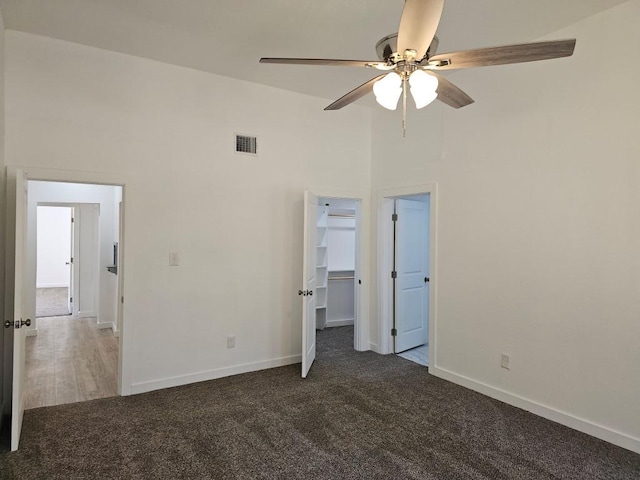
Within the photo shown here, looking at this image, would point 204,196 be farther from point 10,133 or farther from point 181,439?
point 181,439

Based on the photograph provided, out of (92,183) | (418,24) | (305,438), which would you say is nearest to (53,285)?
(92,183)

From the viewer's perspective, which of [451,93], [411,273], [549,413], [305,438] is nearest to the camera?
[451,93]

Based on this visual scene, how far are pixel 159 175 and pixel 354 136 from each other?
2.45 metres

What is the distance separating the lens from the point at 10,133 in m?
3.06

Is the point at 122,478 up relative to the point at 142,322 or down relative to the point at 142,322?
down

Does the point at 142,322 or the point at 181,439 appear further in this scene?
the point at 142,322

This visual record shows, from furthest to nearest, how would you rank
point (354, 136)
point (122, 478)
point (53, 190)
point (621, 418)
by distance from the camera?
point (53, 190) < point (354, 136) < point (621, 418) < point (122, 478)

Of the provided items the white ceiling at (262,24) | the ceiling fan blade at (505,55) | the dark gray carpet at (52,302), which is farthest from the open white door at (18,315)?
the dark gray carpet at (52,302)

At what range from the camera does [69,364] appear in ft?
14.5

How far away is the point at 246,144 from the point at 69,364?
3299 millimetres

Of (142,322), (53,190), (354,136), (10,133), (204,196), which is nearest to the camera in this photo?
(10,133)

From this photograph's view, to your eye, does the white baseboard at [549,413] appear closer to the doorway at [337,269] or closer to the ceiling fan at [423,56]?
the doorway at [337,269]

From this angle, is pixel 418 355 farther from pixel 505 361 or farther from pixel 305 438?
pixel 305 438

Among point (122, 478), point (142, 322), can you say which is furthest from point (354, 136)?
point (122, 478)
